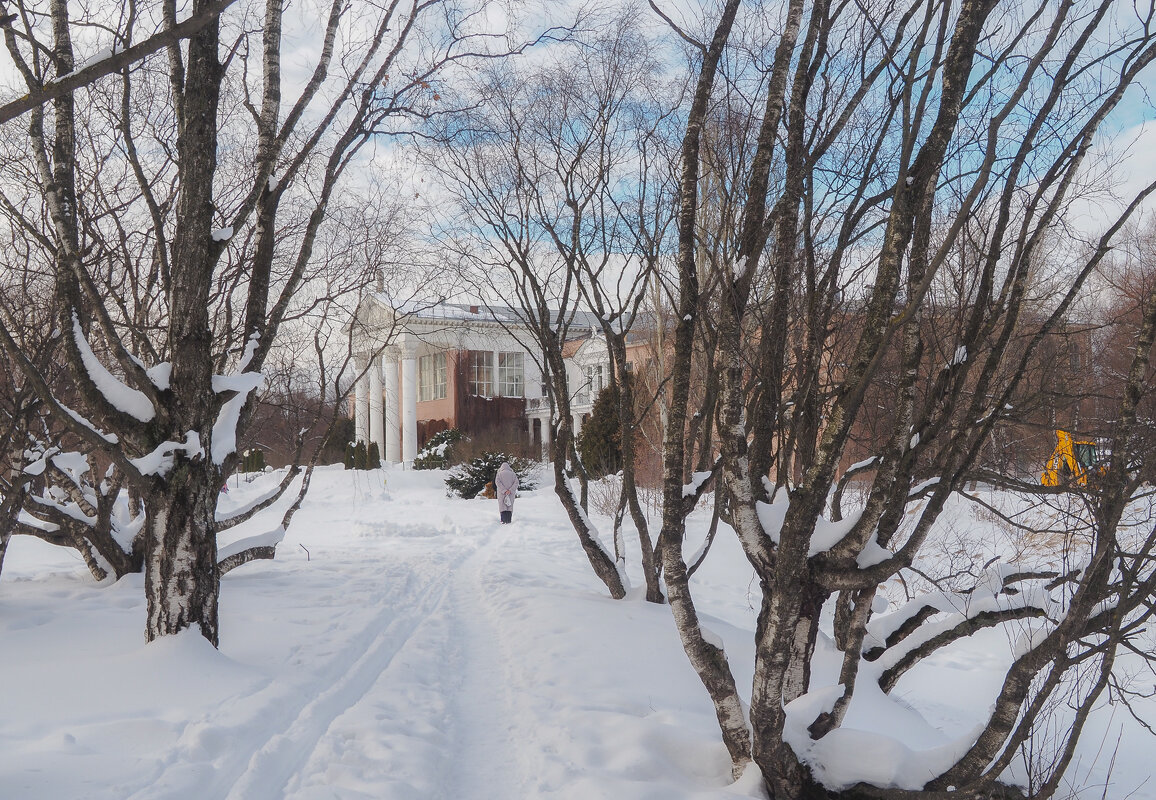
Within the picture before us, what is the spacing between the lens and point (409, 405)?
32969mm

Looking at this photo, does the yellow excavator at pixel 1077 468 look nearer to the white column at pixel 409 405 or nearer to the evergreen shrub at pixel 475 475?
the evergreen shrub at pixel 475 475

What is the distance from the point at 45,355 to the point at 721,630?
21.2 feet

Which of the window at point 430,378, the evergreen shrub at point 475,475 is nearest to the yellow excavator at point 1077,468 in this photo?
the evergreen shrub at point 475,475

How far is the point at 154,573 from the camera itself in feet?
17.1

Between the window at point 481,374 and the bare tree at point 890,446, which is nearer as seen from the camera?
the bare tree at point 890,446

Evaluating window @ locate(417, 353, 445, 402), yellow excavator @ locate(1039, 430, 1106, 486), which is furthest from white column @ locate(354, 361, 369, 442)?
yellow excavator @ locate(1039, 430, 1106, 486)

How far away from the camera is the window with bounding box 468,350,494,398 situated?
3447cm

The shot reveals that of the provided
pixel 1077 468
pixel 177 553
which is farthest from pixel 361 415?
pixel 1077 468

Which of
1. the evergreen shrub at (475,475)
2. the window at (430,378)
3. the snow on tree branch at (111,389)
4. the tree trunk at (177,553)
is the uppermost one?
the window at (430,378)

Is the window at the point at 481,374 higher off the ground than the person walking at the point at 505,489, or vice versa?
the window at the point at 481,374

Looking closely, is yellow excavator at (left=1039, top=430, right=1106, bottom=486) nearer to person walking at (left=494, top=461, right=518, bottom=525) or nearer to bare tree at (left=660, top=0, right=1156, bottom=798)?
bare tree at (left=660, top=0, right=1156, bottom=798)

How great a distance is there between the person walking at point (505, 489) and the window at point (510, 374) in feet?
58.1

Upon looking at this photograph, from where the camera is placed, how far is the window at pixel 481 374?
34.5 metres

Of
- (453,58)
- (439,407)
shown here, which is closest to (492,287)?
(453,58)
